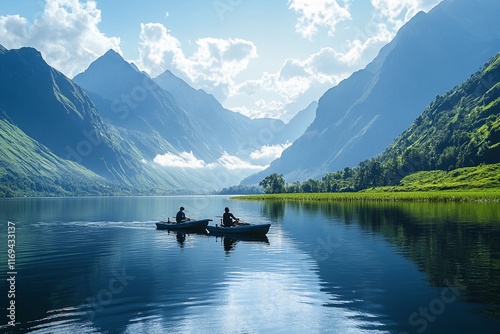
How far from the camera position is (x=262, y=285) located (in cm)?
3288

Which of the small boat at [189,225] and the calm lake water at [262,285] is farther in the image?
the small boat at [189,225]

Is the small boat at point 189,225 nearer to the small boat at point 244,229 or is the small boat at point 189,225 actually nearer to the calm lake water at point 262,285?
the small boat at point 244,229

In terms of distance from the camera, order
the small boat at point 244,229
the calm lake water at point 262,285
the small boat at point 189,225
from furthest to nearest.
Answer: the small boat at point 189,225 → the small boat at point 244,229 → the calm lake water at point 262,285

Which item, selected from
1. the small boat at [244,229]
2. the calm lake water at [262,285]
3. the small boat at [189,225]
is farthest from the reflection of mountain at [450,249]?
the small boat at [189,225]

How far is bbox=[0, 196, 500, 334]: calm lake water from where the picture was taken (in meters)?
23.6

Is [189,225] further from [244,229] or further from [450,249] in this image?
[450,249]

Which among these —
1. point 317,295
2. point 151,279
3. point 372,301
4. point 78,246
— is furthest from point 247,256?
point 78,246

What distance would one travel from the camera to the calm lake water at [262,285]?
2361 cm

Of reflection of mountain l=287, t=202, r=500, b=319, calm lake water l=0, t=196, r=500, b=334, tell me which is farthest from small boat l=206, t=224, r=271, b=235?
reflection of mountain l=287, t=202, r=500, b=319

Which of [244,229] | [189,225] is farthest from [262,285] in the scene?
[189,225]

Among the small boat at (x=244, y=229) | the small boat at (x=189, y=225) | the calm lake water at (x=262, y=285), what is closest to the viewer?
the calm lake water at (x=262, y=285)

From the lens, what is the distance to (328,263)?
4216 cm

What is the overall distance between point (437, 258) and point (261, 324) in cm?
2519

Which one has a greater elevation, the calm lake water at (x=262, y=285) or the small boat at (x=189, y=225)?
the small boat at (x=189, y=225)
